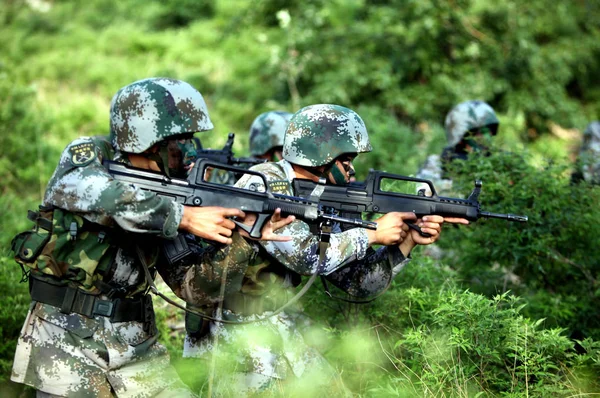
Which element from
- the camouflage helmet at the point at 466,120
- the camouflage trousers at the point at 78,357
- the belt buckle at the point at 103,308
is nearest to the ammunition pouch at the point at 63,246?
the belt buckle at the point at 103,308

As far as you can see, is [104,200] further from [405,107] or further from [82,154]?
[405,107]

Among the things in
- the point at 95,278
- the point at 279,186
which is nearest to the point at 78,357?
the point at 95,278

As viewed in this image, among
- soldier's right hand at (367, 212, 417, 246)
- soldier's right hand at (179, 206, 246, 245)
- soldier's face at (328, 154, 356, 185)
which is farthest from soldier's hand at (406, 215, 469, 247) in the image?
soldier's right hand at (179, 206, 246, 245)

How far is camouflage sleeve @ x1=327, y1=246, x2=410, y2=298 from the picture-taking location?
4.50 metres

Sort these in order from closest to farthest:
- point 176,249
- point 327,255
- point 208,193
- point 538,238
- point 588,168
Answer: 1. point 208,193
2. point 176,249
3. point 327,255
4. point 538,238
5. point 588,168

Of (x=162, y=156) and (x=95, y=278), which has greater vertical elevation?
(x=162, y=156)

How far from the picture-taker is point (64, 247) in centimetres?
360

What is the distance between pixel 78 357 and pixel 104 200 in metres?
0.81

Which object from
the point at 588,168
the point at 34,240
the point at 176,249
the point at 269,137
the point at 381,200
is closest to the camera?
the point at 34,240

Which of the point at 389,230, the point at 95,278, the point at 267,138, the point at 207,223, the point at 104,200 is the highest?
the point at 104,200

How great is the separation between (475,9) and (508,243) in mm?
9211

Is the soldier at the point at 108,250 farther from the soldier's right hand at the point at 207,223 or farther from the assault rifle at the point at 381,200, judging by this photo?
the assault rifle at the point at 381,200

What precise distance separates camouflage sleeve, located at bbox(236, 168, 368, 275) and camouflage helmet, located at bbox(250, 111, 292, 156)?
3.23 meters

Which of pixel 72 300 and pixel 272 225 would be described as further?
pixel 272 225
